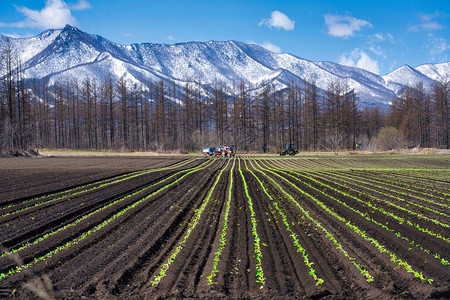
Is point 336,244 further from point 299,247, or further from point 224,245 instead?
point 224,245

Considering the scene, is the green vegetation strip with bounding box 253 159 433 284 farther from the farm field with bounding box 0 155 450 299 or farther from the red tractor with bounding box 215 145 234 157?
the red tractor with bounding box 215 145 234 157

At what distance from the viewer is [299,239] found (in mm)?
8406

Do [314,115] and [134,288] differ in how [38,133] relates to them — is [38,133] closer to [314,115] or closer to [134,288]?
[314,115]

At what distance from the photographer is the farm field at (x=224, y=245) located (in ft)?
18.9

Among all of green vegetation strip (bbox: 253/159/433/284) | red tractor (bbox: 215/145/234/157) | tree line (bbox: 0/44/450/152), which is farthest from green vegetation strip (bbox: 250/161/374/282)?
tree line (bbox: 0/44/450/152)

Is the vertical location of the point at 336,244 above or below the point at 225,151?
below

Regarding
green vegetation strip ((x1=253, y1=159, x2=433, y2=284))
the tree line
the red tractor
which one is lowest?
green vegetation strip ((x1=253, y1=159, x2=433, y2=284))

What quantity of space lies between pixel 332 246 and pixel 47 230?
8.13 meters

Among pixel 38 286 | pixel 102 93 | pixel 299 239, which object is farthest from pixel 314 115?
pixel 38 286

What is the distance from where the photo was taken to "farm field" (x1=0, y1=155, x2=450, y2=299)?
226 inches

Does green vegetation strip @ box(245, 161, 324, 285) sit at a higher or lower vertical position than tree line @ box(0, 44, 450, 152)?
lower

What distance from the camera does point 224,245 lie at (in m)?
7.96

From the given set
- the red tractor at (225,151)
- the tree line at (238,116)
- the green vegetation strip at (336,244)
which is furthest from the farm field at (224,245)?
the tree line at (238,116)

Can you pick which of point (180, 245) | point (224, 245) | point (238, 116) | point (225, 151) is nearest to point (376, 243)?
point (224, 245)
